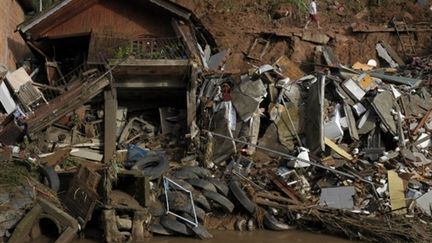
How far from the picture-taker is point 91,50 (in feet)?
55.2

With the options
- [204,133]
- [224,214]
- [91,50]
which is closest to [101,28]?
[91,50]

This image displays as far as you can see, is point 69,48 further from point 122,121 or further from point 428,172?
point 428,172

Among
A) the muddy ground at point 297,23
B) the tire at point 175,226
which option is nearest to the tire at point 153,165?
the tire at point 175,226

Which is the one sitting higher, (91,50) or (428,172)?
(91,50)

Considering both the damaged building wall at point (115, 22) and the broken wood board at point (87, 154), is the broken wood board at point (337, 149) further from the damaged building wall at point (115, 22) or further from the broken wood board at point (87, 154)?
the damaged building wall at point (115, 22)

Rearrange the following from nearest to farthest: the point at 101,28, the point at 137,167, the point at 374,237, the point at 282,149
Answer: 1. the point at 374,237
2. the point at 137,167
3. the point at 282,149
4. the point at 101,28

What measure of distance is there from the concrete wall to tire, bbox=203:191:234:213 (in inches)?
358

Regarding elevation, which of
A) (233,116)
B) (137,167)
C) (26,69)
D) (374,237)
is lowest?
(374,237)

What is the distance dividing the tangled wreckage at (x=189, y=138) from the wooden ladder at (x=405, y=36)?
97 centimetres

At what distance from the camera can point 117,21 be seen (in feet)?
58.0

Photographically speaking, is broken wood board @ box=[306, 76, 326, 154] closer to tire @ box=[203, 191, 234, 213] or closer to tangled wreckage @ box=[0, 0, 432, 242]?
tangled wreckage @ box=[0, 0, 432, 242]

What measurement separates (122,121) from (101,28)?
311cm

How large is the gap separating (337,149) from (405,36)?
830 centimetres

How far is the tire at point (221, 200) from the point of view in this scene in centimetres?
1232
